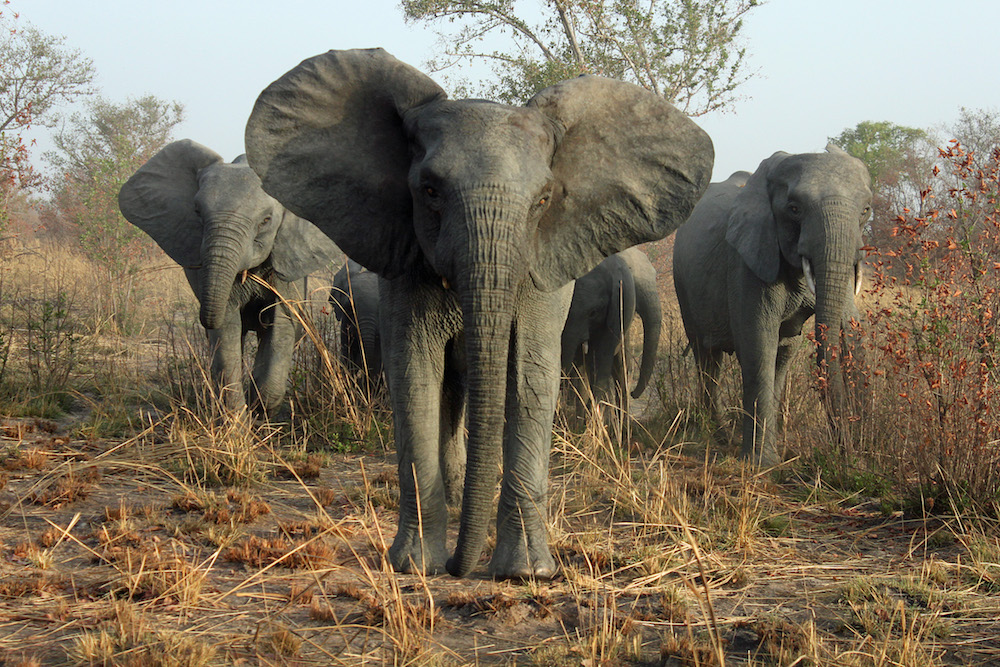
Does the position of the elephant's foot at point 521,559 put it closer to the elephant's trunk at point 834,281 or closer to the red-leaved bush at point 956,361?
the red-leaved bush at point 956,361

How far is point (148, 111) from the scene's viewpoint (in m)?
36.8

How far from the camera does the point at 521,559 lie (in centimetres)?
439

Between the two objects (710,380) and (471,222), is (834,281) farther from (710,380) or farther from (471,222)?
(471,222)

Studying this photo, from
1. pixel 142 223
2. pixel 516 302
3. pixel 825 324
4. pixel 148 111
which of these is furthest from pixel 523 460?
pixel 148 111

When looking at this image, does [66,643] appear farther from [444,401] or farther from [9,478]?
[9,478]

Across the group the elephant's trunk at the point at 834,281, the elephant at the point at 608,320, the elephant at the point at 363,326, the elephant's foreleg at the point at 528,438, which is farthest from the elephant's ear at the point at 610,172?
the elephant at the point at 363,326

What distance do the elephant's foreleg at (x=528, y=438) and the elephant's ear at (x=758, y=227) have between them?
10.8 feet

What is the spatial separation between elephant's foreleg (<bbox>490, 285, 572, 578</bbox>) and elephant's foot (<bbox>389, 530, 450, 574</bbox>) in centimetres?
23

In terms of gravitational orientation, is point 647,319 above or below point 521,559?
above

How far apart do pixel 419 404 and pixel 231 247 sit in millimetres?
3447

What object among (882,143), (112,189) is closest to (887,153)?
(882,143)

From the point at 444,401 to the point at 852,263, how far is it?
3.28m

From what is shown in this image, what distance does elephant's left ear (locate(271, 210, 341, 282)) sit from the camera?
8.14m

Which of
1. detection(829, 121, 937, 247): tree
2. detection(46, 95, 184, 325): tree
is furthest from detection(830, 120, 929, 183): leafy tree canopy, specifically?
detection(46, 95, 184, 325): tree
